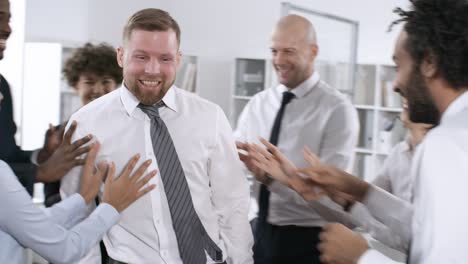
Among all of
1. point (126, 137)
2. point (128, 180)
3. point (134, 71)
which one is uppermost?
point (134, 71)

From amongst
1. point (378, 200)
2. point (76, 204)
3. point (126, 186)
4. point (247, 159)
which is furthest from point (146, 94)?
point (378, 200)

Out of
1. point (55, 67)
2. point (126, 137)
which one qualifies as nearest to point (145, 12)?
point (126, 137)

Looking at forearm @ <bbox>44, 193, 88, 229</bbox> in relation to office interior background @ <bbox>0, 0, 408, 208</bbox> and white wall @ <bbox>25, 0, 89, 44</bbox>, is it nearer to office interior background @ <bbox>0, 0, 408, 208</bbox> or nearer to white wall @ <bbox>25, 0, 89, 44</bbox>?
office interior background @ <bbox>0, 0, 408, 208</bbox>

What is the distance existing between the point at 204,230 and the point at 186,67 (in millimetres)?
5515

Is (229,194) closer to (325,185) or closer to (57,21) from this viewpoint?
(325,185)

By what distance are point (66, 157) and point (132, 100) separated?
286 mm

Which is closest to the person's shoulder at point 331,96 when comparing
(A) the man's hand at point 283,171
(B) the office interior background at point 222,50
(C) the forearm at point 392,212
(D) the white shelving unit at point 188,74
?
(A) the man's hand at point 283,171

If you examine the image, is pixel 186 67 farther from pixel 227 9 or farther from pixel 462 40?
pixel 462 40

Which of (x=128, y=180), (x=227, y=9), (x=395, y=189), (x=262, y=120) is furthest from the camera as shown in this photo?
(x=227, y=9)

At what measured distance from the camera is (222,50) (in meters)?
8.11

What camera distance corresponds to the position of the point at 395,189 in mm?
2646

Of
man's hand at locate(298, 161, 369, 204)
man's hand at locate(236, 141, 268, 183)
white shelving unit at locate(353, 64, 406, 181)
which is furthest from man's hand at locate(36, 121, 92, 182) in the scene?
white shelving unit at locate(353, 64, 406, 181)

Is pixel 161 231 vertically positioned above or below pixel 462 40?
below

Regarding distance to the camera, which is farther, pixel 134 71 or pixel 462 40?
pixel 134 71
